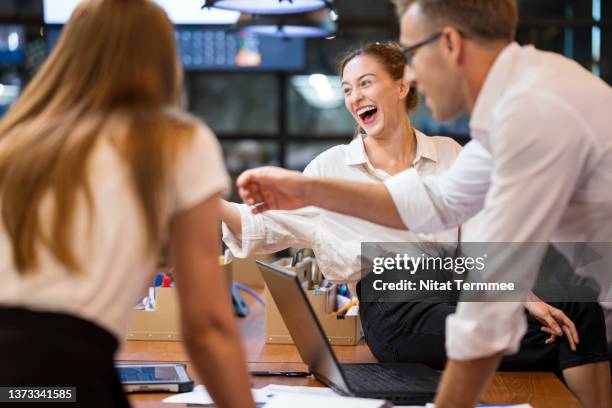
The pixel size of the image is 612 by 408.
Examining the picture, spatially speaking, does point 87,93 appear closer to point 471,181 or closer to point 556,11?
point 471,181

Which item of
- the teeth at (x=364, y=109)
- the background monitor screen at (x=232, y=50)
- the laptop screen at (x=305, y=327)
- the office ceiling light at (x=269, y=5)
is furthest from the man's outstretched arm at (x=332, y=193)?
the background monitor screen at (x=232, y=50)

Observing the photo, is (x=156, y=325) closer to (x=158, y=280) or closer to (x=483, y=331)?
(x=158, y=280)

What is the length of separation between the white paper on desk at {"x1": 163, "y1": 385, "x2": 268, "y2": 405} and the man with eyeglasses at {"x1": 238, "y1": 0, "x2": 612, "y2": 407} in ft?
1.37

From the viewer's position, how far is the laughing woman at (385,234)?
207 cm

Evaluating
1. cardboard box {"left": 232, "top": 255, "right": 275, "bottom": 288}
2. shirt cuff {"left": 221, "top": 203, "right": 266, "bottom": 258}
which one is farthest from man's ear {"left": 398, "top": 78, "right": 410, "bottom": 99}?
cardboard box {"left": 232, "top": 255, "right": 275, "bottom": 288}

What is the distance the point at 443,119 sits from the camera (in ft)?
5.34

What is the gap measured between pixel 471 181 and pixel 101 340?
0.89 meters

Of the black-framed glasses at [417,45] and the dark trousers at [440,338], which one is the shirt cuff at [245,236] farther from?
the black-framed glasses at [417,45]

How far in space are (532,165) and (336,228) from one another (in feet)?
4.87

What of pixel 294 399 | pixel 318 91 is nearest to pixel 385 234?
pixel 294 399

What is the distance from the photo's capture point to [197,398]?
1.65m

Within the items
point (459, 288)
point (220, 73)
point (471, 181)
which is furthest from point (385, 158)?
point (220, 73)

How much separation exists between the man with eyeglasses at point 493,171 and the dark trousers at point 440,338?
298mm

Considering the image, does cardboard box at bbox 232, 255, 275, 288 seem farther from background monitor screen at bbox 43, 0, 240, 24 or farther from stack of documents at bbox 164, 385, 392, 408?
background monitor screen at bbox 43, 0, 240, 24
